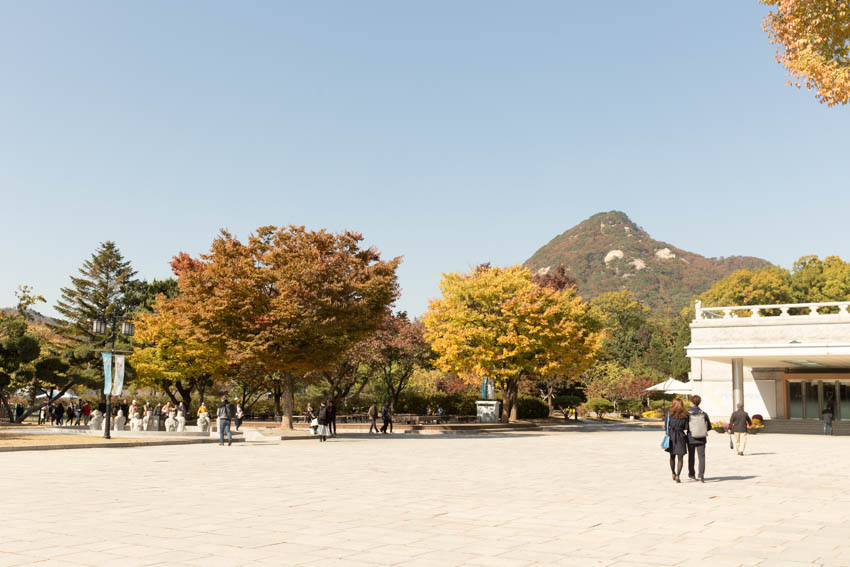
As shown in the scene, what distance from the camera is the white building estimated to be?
127 ft

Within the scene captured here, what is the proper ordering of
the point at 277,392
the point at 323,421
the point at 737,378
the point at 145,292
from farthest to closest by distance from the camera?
the point at 145,292
the point at 277,392
the point at 737,378
the point at 323,421

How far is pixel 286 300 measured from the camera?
31.7 metres

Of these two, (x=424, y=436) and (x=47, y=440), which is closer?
(x=47, y=440)

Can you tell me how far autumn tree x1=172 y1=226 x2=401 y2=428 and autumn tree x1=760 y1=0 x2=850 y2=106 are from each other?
2160 centimetres

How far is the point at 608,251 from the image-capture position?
199 meters

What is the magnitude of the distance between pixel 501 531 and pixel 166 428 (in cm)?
2722

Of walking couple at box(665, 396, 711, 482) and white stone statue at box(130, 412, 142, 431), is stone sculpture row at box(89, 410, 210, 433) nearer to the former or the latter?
white stone statue at box(130, 412, 142, 431)

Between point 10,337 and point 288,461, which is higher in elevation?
point 10,337

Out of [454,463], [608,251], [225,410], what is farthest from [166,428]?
[608,251]

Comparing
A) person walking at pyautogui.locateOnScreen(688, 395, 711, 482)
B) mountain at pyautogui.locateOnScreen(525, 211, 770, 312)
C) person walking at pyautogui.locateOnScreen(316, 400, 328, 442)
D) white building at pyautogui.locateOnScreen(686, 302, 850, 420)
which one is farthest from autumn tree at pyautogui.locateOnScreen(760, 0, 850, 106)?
mountain at pyautogui.locateOnScreen(525, 211, 770, 312)

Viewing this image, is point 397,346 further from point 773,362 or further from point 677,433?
point 677,433

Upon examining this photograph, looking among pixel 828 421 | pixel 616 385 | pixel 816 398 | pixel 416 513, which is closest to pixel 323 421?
pixel 416 513

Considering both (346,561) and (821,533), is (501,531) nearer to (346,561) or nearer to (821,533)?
(346,561)

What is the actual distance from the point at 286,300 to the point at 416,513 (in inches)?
862
